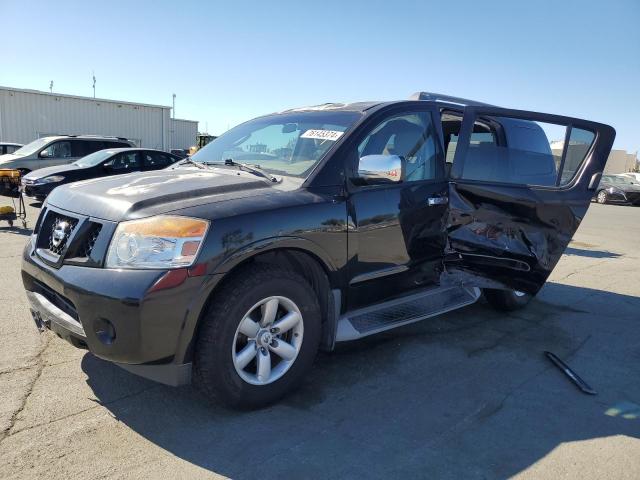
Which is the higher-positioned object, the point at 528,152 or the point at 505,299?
the point at 528,152

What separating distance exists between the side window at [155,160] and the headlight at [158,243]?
11129mm

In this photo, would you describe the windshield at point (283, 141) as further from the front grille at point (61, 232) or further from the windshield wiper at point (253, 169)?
the front grille at point (61, 232)

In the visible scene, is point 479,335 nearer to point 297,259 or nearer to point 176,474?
point 297,259

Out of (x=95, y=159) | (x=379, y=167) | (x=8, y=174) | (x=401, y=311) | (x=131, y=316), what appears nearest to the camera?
(x=131, y=316)

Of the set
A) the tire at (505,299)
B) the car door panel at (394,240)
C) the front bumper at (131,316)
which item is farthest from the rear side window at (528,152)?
the front bumper at (131,316)

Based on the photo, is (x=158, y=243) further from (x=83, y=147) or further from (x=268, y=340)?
(x=83, y=147)

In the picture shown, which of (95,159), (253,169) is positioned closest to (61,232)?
(253,169)

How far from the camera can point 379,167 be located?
3289 mm

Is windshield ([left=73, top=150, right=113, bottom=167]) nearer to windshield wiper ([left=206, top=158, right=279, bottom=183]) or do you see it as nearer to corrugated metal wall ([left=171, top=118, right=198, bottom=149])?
windshield wiper ([left=206, top=158, right=279, bottom=183])

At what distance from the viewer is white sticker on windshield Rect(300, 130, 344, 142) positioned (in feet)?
11.7

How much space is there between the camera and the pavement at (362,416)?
8.41ft

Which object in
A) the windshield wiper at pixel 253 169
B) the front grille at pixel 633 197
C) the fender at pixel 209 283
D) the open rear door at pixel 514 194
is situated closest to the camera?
the fender at pixel 209 283

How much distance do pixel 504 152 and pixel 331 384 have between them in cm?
258

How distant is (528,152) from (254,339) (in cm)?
319
